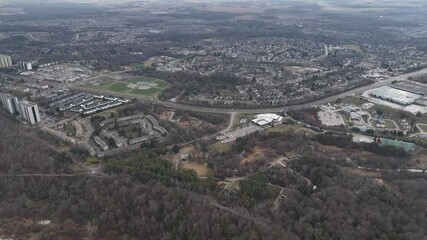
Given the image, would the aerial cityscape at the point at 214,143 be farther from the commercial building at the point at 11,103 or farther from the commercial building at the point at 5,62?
the commercial building at the point at 5,62

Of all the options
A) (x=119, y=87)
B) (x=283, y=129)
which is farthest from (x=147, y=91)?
(x=283, y=129)

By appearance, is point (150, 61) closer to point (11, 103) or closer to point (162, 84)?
point (162, 84)

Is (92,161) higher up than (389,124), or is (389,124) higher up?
(92,161)

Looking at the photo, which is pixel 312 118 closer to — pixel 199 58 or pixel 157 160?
pixel 157 160

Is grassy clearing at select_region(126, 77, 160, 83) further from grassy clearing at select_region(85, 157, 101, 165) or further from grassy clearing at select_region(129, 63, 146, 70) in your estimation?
grassy clearing at select_region(85, 157, 101, 165)

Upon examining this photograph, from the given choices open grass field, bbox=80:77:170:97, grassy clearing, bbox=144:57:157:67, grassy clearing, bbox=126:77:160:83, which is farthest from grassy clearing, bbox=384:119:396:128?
grassy clearing, bbox=144:57:157:67

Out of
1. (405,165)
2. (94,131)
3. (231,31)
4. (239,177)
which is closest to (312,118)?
(405,165)
